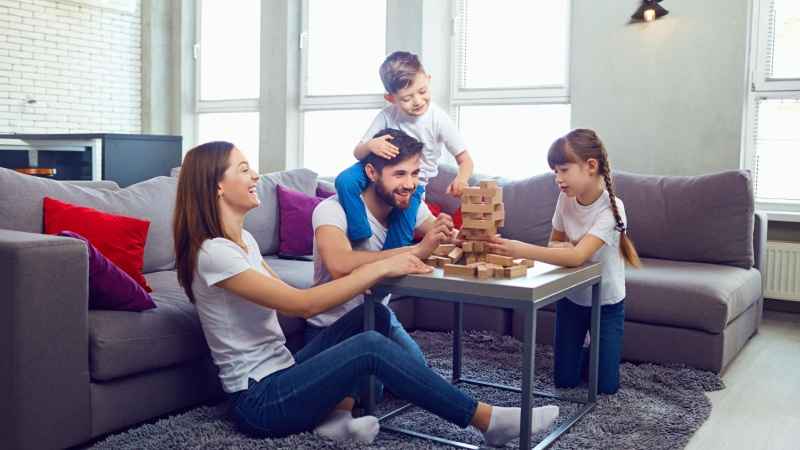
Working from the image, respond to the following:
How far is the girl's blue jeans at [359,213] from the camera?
250 centimetres

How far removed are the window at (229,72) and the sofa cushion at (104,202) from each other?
11.2 ft

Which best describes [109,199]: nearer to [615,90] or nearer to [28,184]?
[28,184]

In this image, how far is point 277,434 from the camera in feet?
7.67

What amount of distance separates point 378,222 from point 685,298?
1.51m

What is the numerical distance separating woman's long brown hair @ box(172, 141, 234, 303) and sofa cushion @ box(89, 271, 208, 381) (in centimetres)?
29

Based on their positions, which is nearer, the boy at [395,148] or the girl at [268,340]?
the girl at [268,340]

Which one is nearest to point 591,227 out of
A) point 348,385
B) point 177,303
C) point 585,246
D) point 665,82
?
point 585,246

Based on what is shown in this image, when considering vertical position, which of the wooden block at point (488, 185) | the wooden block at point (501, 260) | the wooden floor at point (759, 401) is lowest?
the wooden floor at point (759, 401)

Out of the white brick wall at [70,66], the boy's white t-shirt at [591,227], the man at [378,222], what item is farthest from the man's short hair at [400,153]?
the white brick wall at [70,66]

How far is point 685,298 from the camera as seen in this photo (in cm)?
337

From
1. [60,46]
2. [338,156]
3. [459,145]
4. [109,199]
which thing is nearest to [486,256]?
[459,145]

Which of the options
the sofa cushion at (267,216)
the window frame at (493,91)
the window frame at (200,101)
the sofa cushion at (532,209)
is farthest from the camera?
the window frame at (200,101)

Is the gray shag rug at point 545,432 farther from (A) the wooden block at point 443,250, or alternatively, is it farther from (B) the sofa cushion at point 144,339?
(A) the wooden block at point 443,250

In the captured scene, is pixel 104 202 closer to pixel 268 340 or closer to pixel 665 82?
pixel 268 340
